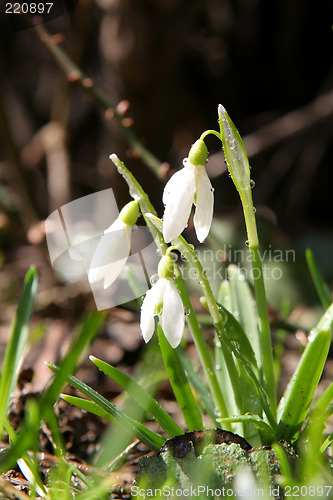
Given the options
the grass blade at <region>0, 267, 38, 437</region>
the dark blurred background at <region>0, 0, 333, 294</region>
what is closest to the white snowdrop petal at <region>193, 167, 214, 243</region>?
the grass blade at <region>0, 267, 38, 437</region>

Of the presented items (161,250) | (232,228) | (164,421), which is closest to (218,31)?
(232,228)

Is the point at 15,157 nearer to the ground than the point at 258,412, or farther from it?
farther from it

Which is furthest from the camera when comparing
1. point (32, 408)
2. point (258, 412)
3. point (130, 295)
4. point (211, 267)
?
point (211, 267)

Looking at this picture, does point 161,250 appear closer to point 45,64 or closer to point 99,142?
point 99,142

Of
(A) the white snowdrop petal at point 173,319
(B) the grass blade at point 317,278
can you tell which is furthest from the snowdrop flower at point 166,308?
(B) the grass blade at point 317,278

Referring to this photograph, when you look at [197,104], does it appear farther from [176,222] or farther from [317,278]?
[176,222]

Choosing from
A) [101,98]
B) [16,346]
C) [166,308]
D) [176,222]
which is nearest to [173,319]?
[166,308]

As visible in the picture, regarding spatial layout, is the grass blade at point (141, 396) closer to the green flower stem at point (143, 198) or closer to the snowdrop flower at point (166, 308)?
the snowdrop flower at point (166, 308)

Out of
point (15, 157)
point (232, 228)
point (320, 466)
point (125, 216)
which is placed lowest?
point (320, 466)
